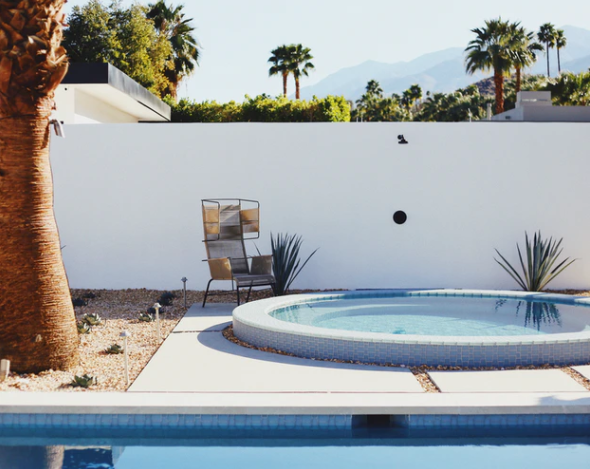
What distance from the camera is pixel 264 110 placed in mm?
29141

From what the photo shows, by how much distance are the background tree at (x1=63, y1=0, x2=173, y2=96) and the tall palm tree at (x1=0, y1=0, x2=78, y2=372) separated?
73.7 feet

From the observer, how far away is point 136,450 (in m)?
4.57

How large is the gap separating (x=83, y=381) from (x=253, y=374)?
4.38 ft

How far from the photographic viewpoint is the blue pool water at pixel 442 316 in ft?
24.7

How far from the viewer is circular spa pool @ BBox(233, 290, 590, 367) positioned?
5895 mm

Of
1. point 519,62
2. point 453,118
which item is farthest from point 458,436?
point 453,118

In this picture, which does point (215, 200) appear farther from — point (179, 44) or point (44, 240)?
point (179, 44)

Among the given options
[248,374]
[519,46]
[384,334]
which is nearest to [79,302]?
[248,374]

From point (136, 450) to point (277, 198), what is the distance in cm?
606

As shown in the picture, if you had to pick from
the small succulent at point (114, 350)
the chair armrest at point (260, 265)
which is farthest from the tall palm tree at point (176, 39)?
the small succulent at point (114, 350)

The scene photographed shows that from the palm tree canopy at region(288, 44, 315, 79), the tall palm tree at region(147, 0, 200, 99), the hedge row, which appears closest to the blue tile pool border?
the hedge row

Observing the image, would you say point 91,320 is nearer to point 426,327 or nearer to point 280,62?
point 426,327

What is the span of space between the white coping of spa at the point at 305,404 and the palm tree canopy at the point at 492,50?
29.4 meters

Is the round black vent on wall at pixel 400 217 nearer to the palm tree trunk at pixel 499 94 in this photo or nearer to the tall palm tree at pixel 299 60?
the palm tree trunk at pixel 499 94
